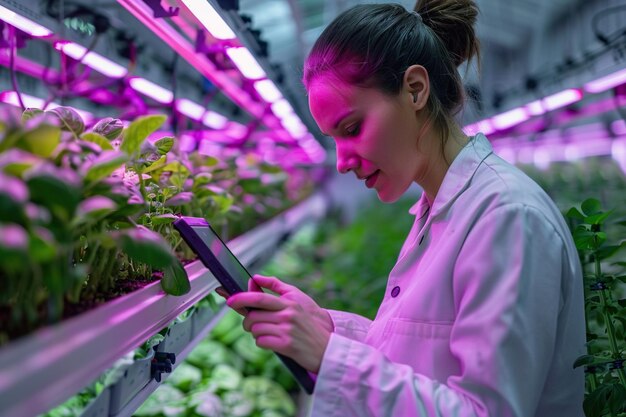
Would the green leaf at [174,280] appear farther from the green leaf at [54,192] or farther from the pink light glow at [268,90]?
the pink light glow at [268,90]

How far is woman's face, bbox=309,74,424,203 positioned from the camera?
3.57ft

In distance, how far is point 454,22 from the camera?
1234 mm

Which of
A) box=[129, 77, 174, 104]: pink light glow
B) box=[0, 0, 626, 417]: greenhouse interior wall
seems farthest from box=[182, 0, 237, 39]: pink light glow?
box=[129, 77, 174, 104]: pink light glow

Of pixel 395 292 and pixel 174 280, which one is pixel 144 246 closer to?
pixel 174 280

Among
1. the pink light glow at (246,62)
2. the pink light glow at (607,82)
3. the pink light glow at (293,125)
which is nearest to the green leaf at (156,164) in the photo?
the pink light glow at (246,62)

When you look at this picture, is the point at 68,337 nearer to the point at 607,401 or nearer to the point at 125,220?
the point at 125,220

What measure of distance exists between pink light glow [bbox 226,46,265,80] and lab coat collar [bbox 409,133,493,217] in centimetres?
88

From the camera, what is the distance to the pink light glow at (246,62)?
177 cm

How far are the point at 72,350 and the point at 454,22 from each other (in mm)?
1068

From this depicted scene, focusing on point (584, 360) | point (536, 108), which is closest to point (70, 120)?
point (584, 360)

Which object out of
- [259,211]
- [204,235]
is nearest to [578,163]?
[259,211]

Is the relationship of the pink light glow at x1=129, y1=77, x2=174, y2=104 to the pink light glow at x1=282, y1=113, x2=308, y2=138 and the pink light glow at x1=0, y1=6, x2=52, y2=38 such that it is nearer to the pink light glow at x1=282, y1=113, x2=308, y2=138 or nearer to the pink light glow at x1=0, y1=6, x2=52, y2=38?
the pink light glow at x1=0, y1=6, x2=52, y2=38

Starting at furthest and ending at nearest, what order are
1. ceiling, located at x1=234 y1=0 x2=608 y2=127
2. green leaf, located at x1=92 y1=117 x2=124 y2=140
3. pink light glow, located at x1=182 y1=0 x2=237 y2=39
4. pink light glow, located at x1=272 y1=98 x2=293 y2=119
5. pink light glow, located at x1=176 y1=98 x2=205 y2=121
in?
ceiling, located at x1=234 y1=0 x2=608 y2=127
pink light glow, located at x1=272 y1=98 x2=293 y2=119
pink light glow, located at x1=176 y1=98 x2=205 y2=121
pink light glow, located at x1=182 y1=0 x2=237 y2=39
green leaf, located at x1=92 y1=117 x2=124 y2=140

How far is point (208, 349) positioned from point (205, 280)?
124 cm
